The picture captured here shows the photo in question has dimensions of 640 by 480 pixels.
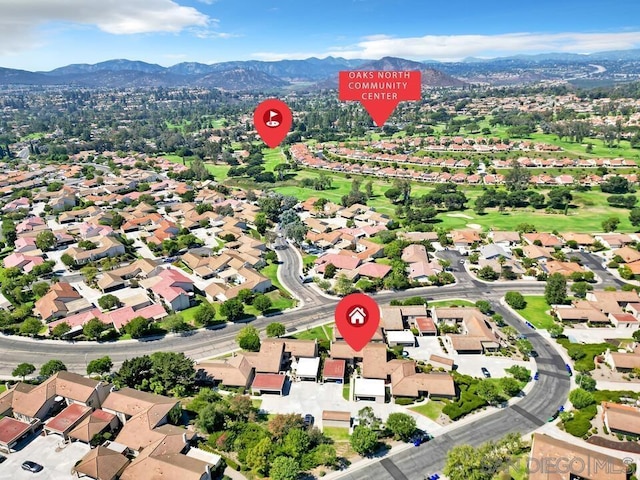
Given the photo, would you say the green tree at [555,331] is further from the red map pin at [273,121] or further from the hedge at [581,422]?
the red map pin at [273,121]

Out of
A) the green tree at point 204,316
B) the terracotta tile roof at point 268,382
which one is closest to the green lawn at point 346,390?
the terracotta tile roof at point 268,382

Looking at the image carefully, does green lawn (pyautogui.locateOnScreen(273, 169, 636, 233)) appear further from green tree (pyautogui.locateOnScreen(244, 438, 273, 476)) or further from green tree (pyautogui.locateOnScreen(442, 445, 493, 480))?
green tree (pyautogui.locateOnScreen(244, 438, 273, 476))

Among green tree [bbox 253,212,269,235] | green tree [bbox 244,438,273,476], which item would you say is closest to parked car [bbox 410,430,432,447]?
green tree [bbox 244,438,273,476]

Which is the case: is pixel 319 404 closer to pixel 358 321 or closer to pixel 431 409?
pixel 358 321

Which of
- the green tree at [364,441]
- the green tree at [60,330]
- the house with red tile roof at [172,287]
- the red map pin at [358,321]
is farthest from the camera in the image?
the house with red tile roof at [172,287]

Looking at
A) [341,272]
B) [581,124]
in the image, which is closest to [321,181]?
[341,272]

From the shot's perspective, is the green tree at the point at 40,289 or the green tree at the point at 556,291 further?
the green tree at the point at 40,289
